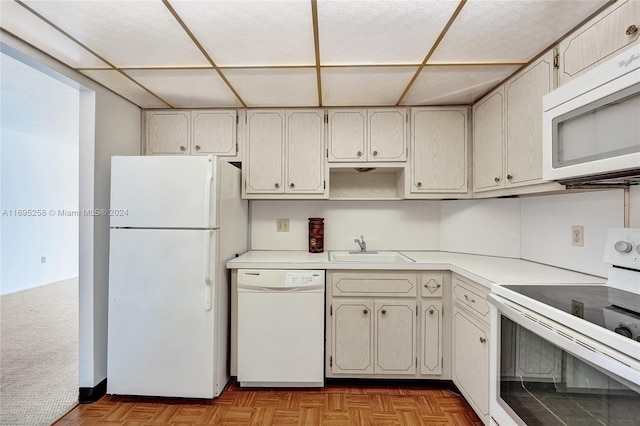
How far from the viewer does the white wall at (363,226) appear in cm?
268

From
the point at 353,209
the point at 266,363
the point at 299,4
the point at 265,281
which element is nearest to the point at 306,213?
the point at 353,209

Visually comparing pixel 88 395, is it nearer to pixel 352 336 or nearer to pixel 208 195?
pixel 208 195

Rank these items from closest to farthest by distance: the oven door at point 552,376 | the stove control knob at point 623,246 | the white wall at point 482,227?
1. the oven door at point 552,376
2. the stove control knob at point 623,246
3. the white wall at point 482,227

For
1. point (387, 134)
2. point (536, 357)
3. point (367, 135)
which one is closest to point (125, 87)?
point (367, 135)

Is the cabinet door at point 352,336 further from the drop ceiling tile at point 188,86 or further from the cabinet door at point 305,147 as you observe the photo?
the drop ceiling tile at point 188,86

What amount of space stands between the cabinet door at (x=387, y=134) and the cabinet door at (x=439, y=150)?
9cm

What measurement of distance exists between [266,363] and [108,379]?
3.44ft

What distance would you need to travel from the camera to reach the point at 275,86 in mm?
2004

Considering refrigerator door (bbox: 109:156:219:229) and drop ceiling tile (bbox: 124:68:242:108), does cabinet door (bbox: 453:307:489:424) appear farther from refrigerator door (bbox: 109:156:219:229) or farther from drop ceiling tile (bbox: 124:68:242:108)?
drop ceiling tile (bbox: 124:68:242:108)

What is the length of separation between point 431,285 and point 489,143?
3.66ft

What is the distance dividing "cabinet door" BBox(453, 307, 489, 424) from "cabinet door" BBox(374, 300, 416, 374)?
28 cm

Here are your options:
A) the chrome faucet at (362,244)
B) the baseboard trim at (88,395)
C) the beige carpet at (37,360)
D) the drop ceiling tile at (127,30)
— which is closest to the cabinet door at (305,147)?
the chrome faucet at (362,244)

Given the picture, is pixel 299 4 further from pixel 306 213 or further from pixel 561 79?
pixel 306 213

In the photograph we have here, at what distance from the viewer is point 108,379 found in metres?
1.90
